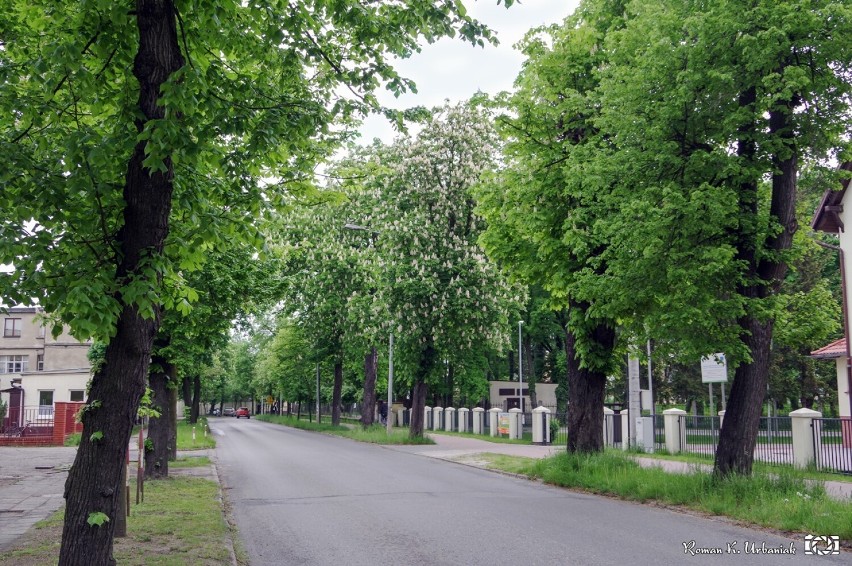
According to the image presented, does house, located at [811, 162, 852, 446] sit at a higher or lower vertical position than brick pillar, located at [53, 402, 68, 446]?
higher

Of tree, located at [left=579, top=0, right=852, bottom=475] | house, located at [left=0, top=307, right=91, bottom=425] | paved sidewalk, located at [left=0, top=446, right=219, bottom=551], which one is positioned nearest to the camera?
paved sidewalk, located at [left=0, top=446, right=219, bottom=551]

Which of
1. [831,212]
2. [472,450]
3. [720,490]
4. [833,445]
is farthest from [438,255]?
[720,490]

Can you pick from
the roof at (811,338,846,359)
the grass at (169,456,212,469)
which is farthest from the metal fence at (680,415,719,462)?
the grass at (169,456,212,469)

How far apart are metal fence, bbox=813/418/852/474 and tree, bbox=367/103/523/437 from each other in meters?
12.3

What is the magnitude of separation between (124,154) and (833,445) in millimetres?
16933

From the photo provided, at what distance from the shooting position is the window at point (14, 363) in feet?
218

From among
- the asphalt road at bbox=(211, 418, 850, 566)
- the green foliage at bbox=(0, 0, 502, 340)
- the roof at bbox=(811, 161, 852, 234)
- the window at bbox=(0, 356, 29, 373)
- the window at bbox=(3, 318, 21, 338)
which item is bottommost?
the asphalt road at bbox=(211, 418, 850, 566)

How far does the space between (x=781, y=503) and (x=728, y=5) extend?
754cm

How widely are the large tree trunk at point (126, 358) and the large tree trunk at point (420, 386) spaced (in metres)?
22.8

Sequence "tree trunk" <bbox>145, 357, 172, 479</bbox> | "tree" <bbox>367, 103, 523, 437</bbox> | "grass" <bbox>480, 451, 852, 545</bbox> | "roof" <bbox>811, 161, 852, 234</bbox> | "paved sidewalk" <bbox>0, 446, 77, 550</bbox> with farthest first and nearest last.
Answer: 1. "tree" <bbox>367, 103, 523, 437</bbox>
2. "roof" <bbox>811, 161, 852, 234</bbox>
3. "tree trunk" <bbox>145, 357, 172, 479</bbox>
4. "paved sidewalk" <bbox>0, 446, 77, 550</bbox>
5. "grass" <bbox>480, 451, 852, 545</bbox>

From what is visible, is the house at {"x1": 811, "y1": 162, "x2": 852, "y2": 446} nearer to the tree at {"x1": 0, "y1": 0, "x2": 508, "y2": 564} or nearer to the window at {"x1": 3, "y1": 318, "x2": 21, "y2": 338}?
the tree at {"x1": 0, "y1": 0, "x2": 508, "y2": 564}

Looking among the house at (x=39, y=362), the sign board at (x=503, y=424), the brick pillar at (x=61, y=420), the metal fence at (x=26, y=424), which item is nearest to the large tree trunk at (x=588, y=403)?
the sign board at (x=503, y=424)

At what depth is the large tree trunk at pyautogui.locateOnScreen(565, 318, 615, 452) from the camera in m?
16.2

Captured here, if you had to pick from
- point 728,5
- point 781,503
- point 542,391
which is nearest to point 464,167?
point 728,5
